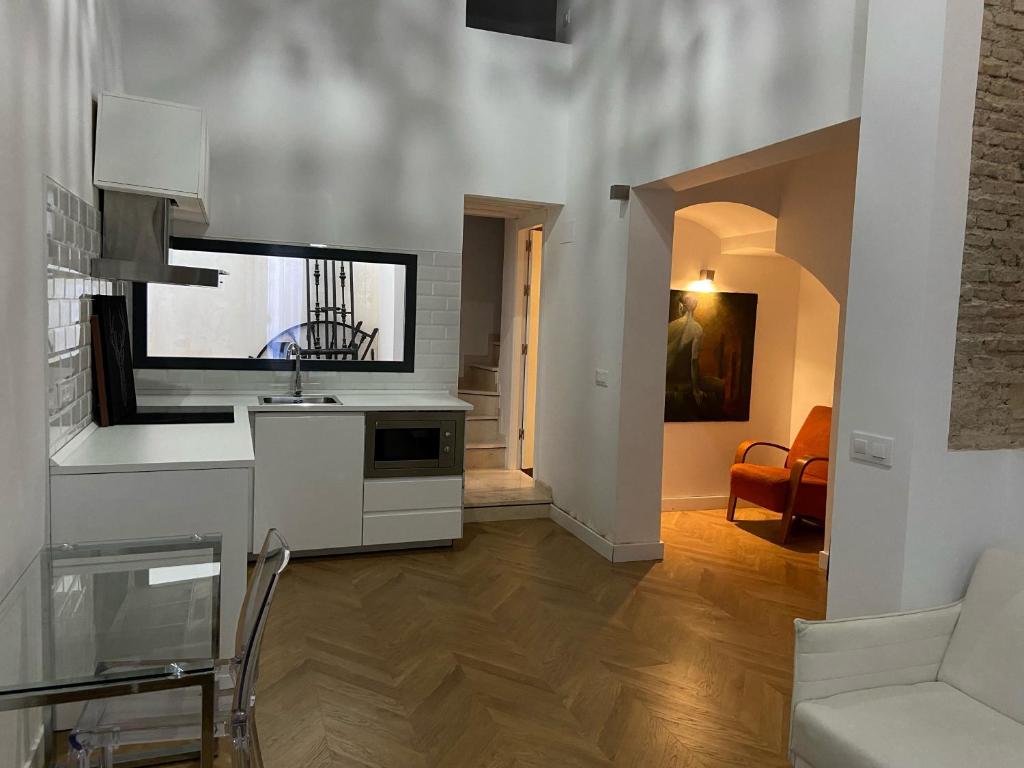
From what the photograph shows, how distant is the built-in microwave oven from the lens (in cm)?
471

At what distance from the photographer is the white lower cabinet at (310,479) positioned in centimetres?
447

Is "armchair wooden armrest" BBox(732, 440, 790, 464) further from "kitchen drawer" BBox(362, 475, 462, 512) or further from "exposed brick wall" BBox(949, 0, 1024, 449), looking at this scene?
"exposed brick wall" BBox(949, 0, 1024, 449)

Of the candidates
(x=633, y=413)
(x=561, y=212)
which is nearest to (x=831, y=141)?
(x=633, y=413)

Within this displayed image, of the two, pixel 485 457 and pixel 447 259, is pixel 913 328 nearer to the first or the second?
pixel 447 259

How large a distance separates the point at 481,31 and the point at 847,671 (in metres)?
4.68

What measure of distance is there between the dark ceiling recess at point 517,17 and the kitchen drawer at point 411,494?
346 cm

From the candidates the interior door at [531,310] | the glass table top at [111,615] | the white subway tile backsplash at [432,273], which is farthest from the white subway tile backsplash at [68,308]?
the interior door at [531,310]

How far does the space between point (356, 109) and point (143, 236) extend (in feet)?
6.39

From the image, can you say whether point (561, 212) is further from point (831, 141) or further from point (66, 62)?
point (66, 62)

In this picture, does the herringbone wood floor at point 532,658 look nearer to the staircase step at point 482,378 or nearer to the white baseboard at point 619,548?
the white baseboard at point 619,548

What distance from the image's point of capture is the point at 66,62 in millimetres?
2844

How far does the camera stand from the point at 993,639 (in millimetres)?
2350

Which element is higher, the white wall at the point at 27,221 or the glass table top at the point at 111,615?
the white wall at the point at 27,221

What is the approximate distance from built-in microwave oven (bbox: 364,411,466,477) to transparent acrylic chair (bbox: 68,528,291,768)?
8.26ft
